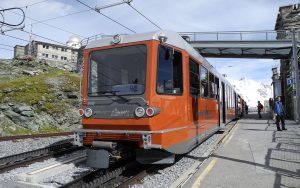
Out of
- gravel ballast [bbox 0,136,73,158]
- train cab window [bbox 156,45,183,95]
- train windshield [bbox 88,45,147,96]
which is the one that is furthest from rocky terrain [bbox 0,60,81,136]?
train cab window [bbox 156,45,183,95]

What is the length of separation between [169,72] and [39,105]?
16.1 m

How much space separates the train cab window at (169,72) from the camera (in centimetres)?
766

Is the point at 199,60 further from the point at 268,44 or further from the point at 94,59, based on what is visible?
the point at 268,44

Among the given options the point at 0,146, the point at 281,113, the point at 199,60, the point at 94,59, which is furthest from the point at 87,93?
the point at 281,113

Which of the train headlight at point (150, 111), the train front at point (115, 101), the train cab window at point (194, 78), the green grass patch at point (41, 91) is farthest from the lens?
the green grass patch at point (41, 91)

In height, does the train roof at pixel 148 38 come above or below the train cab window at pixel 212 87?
above

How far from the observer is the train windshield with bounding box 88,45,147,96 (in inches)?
301

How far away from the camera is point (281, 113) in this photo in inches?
653

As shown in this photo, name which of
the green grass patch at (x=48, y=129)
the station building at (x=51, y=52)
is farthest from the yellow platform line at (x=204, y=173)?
the station building at (x=51, y=52)

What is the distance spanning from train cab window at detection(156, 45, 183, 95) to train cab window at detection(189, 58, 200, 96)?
731 mm

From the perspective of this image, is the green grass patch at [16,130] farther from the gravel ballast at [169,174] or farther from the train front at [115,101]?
the gravel ballast at [169,174]

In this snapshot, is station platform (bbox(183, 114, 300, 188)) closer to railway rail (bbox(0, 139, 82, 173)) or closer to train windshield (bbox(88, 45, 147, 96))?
train windshield (bbox(88, 45, 147, 96))

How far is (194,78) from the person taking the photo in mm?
9211

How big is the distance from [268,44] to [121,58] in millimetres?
23323
